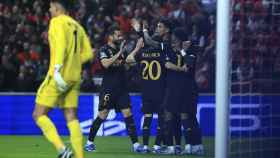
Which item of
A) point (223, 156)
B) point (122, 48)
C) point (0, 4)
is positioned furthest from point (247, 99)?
point (0, 4)

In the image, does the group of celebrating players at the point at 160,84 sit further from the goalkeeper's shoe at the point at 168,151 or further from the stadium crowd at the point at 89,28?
the stadium crowd at the point at 89,28

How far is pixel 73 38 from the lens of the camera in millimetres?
10477

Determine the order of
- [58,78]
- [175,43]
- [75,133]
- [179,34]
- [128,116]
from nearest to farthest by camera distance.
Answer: [58,78] → [75,133] → [179,34] → [175,43] → [128,116]

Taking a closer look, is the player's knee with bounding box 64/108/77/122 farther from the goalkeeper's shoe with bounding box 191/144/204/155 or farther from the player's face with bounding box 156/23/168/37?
the goalkeeper's shoe with bounding box 191/144/204/155

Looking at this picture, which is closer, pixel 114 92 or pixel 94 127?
pixel 94 127

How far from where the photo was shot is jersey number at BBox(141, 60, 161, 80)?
46.2 feet

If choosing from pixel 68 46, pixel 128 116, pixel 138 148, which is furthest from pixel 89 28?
pixel 68 46

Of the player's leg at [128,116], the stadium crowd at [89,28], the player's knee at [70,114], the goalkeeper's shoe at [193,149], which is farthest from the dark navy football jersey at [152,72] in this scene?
the player's knee at [70,114]

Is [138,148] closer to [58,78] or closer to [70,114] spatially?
[70,114]

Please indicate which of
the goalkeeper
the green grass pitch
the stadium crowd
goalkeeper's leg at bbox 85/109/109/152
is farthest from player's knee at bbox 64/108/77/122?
the stadium crowd

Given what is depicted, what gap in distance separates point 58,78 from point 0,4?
11.9m

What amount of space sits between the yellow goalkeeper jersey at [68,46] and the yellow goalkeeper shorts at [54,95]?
116mm

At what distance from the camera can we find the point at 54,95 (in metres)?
10.5

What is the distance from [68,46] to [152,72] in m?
3.86
